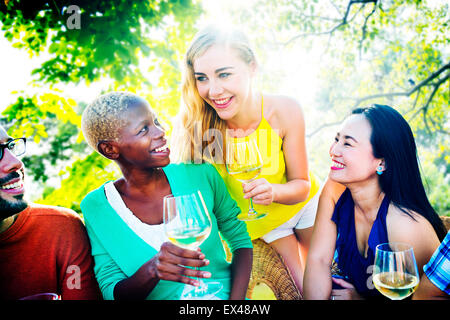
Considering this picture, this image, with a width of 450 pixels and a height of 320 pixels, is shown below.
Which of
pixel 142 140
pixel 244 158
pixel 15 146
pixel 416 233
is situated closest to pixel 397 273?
pixel 416 233

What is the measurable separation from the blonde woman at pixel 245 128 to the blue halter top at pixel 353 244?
407mm

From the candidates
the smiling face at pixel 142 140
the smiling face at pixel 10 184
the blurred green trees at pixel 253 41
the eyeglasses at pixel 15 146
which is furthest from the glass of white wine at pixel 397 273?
the blurred green trees at pixel 253 41

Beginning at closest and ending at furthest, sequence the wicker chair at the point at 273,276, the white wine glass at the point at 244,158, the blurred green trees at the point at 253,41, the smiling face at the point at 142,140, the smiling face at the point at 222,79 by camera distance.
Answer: the white wine glass at the point at 244,158
the smiling face at the point at 142,140
the smiling face at the point at 222,79
the wicker chair at the point at 273,276
the blurred green trees at the point at 253,41

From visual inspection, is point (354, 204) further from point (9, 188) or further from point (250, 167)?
point (9, 188)

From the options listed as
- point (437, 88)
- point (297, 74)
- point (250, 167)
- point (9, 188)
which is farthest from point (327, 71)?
point (9, 188)

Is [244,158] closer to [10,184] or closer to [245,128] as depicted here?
[245,128]

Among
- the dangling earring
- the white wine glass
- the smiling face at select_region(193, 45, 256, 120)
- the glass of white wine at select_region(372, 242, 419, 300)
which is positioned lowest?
the glass of white wine at select_region(372, 242, 419, 300)

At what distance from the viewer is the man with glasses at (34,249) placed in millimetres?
2021

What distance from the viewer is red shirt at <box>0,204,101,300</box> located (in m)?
2.06

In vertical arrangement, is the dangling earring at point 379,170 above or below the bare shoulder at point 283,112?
below

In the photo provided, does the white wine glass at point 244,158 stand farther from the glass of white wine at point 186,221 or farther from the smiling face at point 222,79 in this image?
the smiling face at point 222,79

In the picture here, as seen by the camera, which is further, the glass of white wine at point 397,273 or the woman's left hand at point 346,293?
the woman's left hand at point 346,293

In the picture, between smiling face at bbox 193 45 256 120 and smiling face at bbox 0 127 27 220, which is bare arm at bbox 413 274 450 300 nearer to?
smiling face at bbox 193 45 256 120

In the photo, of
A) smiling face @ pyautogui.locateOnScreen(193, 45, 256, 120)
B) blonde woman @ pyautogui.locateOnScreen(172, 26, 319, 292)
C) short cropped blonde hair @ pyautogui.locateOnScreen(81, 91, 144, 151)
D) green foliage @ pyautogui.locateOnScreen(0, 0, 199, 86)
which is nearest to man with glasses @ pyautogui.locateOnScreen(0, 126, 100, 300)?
short cropped blonde hair @ pyautogui.locateOnScreen(81, 91, 144, 151)
